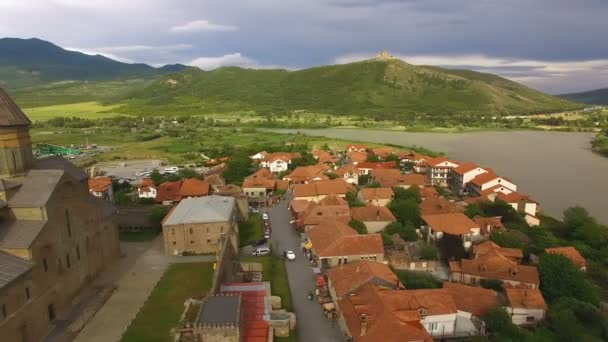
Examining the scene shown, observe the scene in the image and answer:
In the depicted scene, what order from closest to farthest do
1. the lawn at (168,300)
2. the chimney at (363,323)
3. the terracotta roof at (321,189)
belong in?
the chimney at (363,323)
the lawn at (168,300)
the terracotta roof at (321,189)

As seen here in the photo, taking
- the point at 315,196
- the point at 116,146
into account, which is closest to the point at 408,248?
the point at 315,196

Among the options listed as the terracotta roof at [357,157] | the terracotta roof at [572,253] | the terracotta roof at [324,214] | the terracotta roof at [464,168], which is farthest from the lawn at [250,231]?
the terracotta roof at [357,157]

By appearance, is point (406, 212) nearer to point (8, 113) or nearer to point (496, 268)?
point (496, 268)

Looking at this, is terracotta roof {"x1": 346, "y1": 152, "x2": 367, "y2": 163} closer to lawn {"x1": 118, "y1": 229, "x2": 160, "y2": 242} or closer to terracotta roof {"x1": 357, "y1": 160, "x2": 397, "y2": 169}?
terracotta roof {"x1": 357, "y1": 160, "x2": 397, "y2": 169}

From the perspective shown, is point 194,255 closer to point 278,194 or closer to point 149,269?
point 149,269

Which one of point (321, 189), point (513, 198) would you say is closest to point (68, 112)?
point (321, 189)

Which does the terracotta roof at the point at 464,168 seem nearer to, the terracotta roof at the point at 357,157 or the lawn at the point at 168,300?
the terracotta roof at the point at 357,157

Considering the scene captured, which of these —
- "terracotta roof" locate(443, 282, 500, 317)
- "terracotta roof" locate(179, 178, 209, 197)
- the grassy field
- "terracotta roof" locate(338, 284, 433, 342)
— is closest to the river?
"terracotta roof" locate(443, 282, 500, 317)
